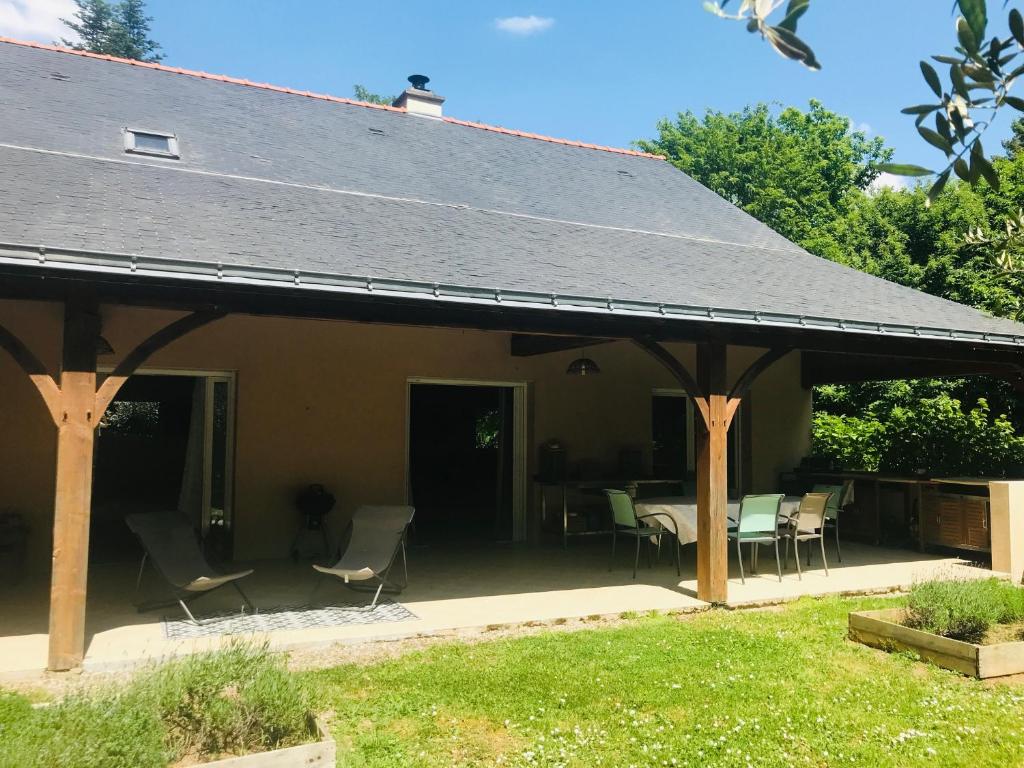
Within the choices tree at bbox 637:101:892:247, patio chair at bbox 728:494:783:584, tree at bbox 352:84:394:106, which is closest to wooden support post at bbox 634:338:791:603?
patio chair at bbox 728:494:783:584

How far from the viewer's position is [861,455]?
14.0m

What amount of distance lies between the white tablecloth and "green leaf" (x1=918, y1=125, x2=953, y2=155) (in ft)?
19.7

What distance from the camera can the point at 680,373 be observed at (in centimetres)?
631

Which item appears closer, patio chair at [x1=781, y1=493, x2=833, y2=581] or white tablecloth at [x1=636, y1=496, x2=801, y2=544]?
white tablecloth at [x1=636, y1=496, x2=801, y2=544]

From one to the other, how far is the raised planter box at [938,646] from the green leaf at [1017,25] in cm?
406

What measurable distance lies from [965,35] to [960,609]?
4430mm

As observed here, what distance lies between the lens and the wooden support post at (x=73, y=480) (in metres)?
4.61

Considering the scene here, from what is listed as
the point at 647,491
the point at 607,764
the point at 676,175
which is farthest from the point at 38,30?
the point at 607,764

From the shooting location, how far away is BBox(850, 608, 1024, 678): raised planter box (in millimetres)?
4520

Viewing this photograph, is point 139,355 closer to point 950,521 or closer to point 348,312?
point 348,312

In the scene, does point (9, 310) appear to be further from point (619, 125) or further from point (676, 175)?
point (619, 125)

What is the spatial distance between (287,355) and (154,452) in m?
2.06

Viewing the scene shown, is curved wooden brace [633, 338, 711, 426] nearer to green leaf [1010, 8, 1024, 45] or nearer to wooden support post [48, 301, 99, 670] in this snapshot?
wooden support post [48, 301, 99, 670]

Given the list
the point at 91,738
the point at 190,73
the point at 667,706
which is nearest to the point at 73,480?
the point at 91,738
